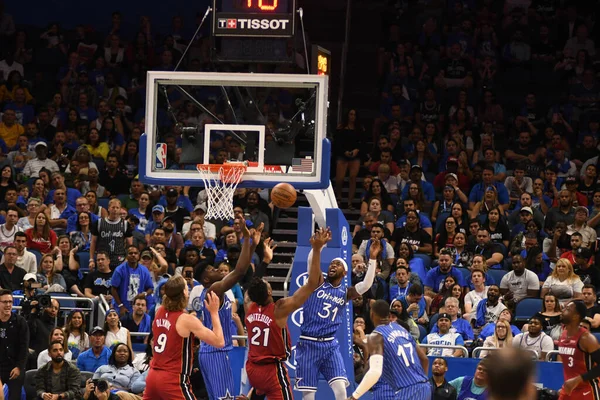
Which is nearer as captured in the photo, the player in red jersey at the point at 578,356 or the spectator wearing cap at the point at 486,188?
the player in red jersey at the point at 578,356

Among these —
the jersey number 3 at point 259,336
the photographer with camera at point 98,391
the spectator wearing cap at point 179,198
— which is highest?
the spectator wearing cap at point 179,198

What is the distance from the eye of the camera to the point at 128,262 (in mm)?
15539

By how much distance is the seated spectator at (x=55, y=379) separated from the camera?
42.8 ft

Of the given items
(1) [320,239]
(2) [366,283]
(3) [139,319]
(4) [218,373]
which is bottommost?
(3) [139,319]

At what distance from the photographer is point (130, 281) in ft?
50.8

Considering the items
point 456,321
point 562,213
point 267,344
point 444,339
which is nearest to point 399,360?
point 267,344

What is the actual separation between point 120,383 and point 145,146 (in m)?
2.99

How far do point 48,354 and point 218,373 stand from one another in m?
3.23

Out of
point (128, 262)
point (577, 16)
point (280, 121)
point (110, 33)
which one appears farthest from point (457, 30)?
point (128, 262)

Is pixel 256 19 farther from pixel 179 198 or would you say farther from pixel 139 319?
pixel 179 198

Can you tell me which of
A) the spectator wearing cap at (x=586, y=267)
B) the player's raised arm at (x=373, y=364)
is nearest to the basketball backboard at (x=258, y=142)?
the player's raised arm at (x=373, y=364)

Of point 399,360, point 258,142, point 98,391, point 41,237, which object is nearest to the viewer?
point 399,360

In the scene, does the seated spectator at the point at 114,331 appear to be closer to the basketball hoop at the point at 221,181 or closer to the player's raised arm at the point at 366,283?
the basketball hoop at the point at 221,181

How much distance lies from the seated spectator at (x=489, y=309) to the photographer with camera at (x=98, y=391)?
16.0ft
